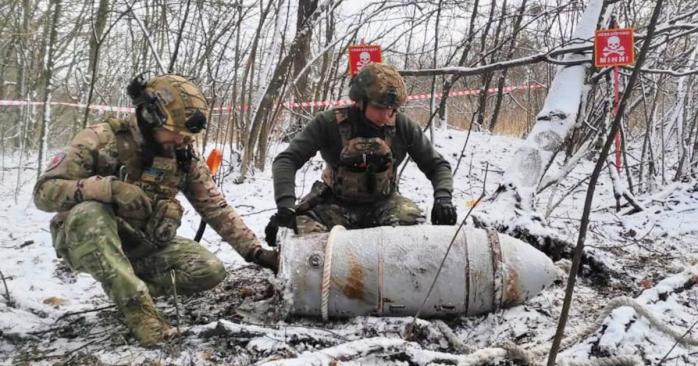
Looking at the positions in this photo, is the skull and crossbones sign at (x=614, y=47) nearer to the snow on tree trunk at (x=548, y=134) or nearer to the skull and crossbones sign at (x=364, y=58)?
the snow on tree trunk at (x=548, y=134)

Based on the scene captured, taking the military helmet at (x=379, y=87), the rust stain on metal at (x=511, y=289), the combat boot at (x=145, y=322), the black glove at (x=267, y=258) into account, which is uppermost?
the military helmet at (x=379, y=87)

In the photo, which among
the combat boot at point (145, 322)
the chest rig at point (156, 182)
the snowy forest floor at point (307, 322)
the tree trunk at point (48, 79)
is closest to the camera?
the snowy forest floor at point (307, 322)

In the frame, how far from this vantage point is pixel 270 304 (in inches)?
114

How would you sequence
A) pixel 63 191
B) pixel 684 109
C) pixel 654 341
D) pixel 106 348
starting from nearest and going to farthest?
pixel 654 341, pixel 106 348, pixel 63 191, pixel 684 109

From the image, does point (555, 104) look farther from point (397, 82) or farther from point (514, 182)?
point (397, 82)

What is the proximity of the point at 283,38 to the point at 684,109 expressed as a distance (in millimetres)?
Result: 4558

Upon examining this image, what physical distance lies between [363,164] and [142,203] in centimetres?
120

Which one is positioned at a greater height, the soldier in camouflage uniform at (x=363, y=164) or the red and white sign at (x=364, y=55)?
the red and white sign at (x=364, y=55)

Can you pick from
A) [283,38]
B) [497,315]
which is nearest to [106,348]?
[497,315]

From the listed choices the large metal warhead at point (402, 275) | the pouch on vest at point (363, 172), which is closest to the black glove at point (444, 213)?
the pouch on vest at point (363, 172)

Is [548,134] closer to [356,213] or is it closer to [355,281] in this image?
[356,213]

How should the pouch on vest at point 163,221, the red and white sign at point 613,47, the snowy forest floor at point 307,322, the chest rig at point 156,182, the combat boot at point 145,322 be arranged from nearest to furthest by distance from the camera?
the snowy forest floor at point 307,322 → the combat boot at point 145,322 → the chest rig at point 156,182 → the pouch on vest at point 163,221 → the red and white sign at point 613,47

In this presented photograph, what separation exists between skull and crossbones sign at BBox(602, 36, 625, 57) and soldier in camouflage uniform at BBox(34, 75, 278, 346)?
2.61m

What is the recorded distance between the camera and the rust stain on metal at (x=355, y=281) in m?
2.53
